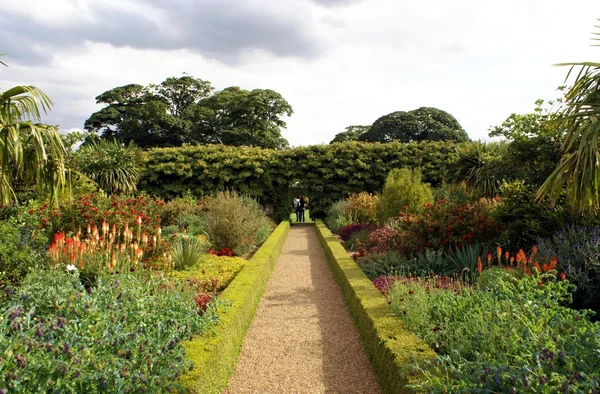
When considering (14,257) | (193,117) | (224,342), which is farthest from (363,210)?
(193,117)

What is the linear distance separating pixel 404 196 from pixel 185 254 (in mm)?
6356

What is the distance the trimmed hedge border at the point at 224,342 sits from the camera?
9.89 feet

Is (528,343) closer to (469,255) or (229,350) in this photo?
(229,350)

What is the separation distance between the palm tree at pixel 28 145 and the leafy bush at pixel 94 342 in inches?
64.4

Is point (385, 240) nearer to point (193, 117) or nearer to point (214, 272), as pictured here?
point (214, 272)

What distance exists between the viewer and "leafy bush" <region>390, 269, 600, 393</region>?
7.13 feet

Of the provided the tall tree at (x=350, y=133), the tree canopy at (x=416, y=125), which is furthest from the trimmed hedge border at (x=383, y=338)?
the tall tree at (x=350, y=133)

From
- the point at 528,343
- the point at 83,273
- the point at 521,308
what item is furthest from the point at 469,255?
the point at 83,273

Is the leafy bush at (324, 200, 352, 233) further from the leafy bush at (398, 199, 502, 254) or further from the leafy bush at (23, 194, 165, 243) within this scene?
the leafy bush at (23, 194, 165, 243)

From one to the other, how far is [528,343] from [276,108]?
29.5 m

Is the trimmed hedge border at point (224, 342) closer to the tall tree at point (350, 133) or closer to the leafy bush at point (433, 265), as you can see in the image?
the leafy bush at point (433, 265)

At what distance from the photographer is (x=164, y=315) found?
3576 millimetres

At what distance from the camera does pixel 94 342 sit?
2.70 m

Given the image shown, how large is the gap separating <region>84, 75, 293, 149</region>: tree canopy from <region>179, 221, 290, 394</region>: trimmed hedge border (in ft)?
80.1
